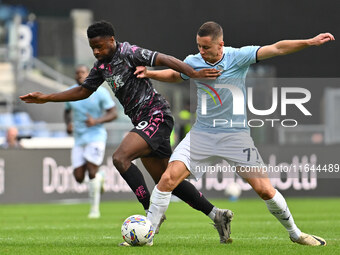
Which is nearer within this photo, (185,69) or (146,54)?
(185,69)

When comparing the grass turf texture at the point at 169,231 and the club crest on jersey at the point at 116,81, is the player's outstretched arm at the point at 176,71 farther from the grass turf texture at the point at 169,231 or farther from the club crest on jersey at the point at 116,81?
the grass turf texture at the point at 169,231

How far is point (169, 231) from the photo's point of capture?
31.4ft

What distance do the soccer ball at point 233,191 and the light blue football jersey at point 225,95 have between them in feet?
33.9

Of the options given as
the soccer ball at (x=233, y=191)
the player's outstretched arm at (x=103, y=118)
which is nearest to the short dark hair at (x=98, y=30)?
the player's outstretched arm at (x=103, y=118)

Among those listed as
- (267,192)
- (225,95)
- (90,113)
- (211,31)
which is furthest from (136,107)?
(90,113)

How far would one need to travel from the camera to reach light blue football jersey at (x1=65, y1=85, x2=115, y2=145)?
1267 centimetres

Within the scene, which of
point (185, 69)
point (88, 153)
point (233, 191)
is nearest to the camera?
point (185, 69)

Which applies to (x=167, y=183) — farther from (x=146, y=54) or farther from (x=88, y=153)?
Result: (x=88, y=153)

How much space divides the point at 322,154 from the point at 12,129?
282 inches

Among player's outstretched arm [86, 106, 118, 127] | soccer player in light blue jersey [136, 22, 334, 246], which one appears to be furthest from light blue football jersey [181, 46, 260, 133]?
player's outstretched arm [86, 106, 118, 127]

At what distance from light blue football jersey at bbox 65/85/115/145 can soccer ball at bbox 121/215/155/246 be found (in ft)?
18.5

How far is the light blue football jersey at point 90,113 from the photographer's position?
41.6 feet

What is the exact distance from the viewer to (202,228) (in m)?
10.1

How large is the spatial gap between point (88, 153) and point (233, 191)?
5.64m
